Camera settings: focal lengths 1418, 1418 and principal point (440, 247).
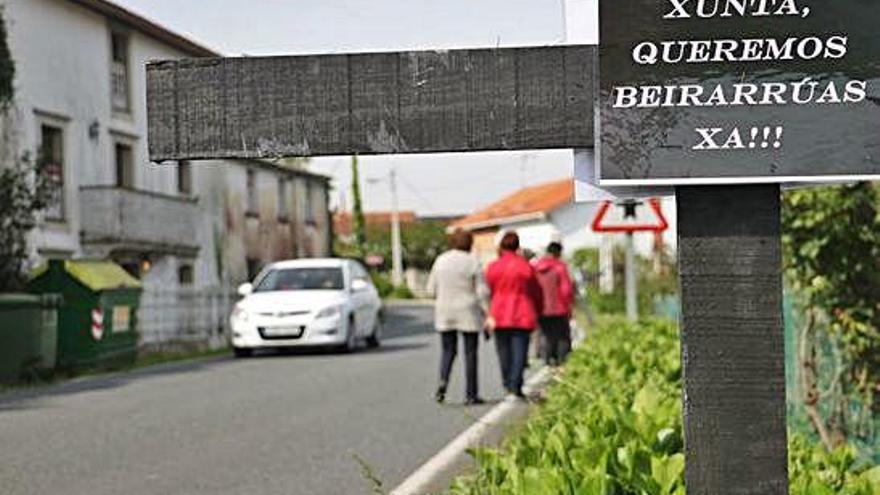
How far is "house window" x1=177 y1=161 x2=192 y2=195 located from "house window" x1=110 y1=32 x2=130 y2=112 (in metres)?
4.43

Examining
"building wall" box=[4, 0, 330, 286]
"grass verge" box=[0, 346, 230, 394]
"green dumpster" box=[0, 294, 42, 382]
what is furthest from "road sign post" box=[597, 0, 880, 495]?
"building wall" box=[4, 0, 330, 286]

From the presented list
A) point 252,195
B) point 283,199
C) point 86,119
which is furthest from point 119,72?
point 283,199

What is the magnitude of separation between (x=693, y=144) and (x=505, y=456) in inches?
81.2

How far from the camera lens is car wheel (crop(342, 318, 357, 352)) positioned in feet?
77.3

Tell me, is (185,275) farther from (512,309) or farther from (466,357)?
(512,309)

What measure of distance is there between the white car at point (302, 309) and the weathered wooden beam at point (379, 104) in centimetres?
1957

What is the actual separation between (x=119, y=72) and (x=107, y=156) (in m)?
2.50

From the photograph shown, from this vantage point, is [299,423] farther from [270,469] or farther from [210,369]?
[210,369]

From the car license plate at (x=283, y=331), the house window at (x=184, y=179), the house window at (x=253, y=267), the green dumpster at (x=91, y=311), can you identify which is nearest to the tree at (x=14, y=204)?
the green dumpster at (x=91, y=311)

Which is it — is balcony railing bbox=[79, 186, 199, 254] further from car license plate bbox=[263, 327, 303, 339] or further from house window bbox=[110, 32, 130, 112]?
car license plate bbox=[263, 327, 303, 339]

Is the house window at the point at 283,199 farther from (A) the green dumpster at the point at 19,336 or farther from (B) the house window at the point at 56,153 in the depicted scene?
(A) the green dumpster at the point at 19,336

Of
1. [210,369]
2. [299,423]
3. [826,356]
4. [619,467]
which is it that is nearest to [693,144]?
[619,467]

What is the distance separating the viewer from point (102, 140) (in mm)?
34500

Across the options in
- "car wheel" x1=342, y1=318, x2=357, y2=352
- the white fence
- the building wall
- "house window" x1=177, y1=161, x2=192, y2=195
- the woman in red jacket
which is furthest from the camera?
"house window" x1=177, y1=161, x2=192, y2=195
